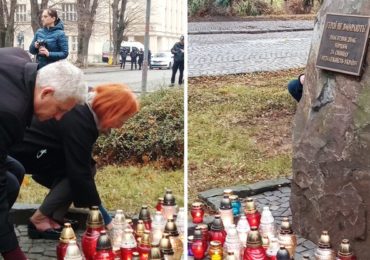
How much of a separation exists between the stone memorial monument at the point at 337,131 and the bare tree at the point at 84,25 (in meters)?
1.76

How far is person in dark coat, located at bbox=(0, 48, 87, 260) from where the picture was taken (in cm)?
281

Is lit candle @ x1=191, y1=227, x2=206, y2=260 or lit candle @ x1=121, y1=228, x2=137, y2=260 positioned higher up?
lit candle @ x1=121, y1=228, x2=137, y2=260

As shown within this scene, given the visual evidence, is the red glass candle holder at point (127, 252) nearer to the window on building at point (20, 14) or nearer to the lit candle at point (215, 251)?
the lit candle at point (215, 251)

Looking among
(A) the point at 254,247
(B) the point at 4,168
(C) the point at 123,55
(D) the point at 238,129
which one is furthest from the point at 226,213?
(D) the point at 238,129

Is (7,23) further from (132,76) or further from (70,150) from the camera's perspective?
(70,150)

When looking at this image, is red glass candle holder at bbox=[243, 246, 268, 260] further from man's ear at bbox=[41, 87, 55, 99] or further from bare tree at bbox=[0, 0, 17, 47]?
bare tree at bbox=[0, 0, 17, 47]

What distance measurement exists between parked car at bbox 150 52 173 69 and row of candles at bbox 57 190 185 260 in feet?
3.37

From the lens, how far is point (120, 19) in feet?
14.5

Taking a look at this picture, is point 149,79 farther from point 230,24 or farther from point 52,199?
point 230,24

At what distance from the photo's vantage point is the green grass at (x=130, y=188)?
4.45 meters

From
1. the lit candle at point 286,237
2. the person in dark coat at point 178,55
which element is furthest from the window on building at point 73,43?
the lit candle at point 286,237

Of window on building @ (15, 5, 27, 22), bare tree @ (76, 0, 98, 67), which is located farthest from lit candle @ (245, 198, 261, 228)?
window on building @ (15, 5, 27, 22)

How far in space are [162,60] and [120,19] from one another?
16.2 inches

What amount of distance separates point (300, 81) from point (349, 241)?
3.97 feet
